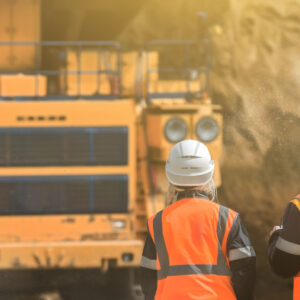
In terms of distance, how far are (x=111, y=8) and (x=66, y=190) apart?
2918 millimetres

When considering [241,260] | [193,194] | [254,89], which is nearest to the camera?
[241,260]

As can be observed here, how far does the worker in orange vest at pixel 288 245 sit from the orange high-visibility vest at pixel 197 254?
10.3 inches

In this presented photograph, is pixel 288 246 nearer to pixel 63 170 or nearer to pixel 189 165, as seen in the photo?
pixel 189 165

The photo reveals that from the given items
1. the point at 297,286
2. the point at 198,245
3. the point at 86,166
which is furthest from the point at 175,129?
the point at 198,245

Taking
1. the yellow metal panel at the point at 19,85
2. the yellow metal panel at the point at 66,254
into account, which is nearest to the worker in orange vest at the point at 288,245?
the yellow metal panel at the point at 66,254

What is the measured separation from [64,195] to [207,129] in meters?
1.40

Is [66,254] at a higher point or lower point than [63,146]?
lower

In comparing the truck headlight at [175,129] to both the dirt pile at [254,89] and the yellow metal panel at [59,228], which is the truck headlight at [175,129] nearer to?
the yellow metal panel at [59,228]

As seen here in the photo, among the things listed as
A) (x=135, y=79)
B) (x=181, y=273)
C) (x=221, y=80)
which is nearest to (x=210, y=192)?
(x=181, y=273)

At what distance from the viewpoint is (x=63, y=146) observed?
5.23 metres

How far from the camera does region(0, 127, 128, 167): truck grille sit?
5.21 m

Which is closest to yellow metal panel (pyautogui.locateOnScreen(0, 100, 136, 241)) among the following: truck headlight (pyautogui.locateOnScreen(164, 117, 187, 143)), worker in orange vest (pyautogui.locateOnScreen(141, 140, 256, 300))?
truck headlight (pyautogui.locateOnScreen(164, 117, 187, 143))

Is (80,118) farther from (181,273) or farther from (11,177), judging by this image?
(181,273)

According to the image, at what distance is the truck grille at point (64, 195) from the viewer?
5.20m
